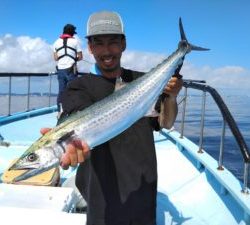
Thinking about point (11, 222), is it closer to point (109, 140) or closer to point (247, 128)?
point (109, 140)

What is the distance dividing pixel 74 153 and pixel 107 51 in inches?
24.7

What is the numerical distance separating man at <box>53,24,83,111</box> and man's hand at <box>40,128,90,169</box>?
5876mm

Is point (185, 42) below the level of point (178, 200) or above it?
above

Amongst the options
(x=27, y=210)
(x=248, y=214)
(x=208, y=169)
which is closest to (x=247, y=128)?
(x=208, y=169)

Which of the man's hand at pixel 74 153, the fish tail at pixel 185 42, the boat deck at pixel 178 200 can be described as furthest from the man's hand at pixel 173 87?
the boat deck at pixel 178 200

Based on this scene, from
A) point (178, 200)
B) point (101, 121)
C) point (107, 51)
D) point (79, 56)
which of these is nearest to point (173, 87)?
point (107, 51)

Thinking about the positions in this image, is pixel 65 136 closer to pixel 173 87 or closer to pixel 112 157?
pixel 112 157

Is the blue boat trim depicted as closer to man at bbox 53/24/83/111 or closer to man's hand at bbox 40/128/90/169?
man at bbox 53/24/83/111

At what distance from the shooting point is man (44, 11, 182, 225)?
2168 mm

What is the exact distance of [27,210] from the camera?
8.58ft

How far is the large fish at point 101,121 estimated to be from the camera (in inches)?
72.3

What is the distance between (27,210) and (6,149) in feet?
9.49

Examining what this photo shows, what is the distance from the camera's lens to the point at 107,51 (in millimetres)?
2188

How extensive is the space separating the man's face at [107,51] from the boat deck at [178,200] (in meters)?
1.01
